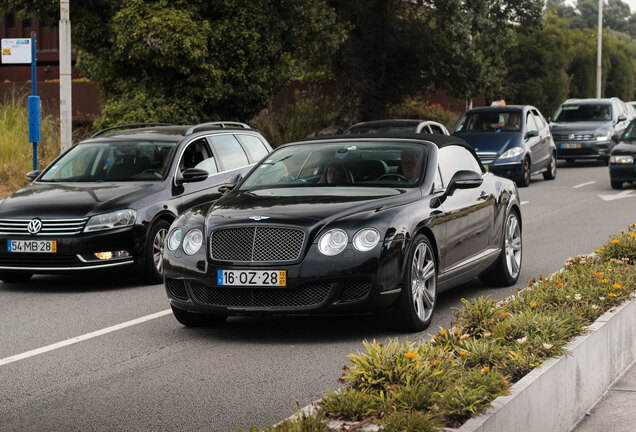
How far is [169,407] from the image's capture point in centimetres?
604

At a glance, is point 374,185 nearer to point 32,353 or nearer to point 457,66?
point 32,353

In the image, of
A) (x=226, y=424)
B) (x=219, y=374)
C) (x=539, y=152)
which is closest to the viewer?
(x=226, y=424)

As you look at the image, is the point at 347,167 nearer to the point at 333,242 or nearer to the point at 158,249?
the point at 333,242

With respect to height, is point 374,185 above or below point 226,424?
above

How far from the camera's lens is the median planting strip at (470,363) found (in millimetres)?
4496

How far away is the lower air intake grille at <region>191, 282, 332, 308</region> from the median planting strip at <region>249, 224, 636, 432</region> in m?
1.36

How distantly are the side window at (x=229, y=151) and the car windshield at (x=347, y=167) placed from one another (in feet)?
11.1

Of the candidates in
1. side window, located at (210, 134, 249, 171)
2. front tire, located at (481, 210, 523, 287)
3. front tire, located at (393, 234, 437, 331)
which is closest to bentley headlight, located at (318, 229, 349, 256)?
front tire, located at (393, 234, 437, 331)

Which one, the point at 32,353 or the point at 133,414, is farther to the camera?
the point at 32,353

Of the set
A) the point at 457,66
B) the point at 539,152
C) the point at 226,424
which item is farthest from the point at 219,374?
the point at 457,66

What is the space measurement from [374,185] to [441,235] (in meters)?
0.67

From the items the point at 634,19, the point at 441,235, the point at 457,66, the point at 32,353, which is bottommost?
the point at 32,353

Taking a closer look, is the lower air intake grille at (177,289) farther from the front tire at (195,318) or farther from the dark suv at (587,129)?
the dark suv at (587,129)

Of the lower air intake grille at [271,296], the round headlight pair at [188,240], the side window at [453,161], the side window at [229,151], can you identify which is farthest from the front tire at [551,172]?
the lower air intake grille at [271,296]
